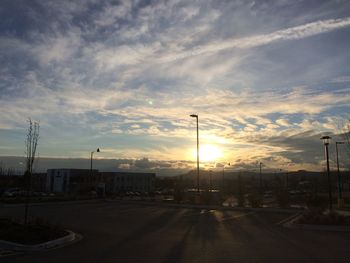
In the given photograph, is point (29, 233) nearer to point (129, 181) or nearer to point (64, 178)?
point (64, 178)

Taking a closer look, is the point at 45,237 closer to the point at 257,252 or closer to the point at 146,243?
the point at 146,243

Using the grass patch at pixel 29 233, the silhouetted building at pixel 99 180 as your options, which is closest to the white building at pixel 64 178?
the silhouetted building at pixel 99 180

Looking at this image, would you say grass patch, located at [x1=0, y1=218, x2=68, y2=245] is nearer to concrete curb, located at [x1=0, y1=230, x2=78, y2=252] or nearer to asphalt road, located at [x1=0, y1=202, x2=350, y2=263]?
concrete curb, located at [x1=0, y1=230, x2=78, y2=252]

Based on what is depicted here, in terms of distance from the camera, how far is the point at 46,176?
372ft

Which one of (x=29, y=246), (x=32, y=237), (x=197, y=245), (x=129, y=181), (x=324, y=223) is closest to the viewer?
(x=29, y=246)

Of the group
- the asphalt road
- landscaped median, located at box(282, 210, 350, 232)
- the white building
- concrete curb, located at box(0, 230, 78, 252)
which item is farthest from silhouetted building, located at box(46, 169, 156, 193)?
concrete curb, located at box(0, 230, 78, 252)

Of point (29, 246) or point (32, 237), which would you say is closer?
point (29, 246)

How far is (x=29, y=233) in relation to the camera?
13547 mm

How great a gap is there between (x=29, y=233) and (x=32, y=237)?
1.80ft

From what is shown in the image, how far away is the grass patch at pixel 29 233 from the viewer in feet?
42.1

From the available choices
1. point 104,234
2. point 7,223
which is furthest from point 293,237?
point 7,223

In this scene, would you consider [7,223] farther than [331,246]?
Yes

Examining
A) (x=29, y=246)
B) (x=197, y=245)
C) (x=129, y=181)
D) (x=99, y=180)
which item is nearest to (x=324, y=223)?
(x=197, y=245)

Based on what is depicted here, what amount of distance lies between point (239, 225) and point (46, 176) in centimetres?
10157
